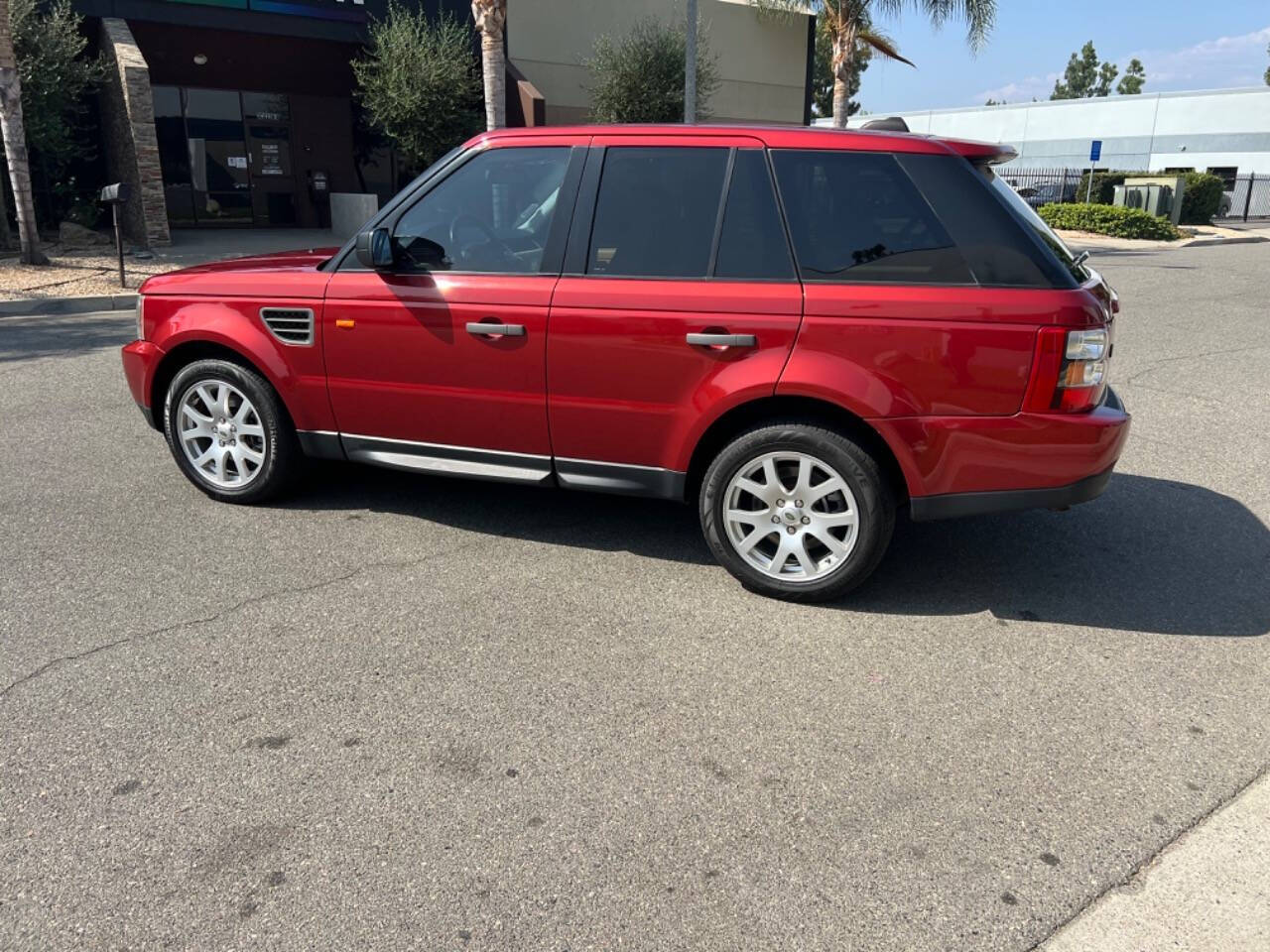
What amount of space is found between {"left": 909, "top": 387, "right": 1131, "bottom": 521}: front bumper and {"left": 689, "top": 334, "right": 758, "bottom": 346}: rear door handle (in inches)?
30.2

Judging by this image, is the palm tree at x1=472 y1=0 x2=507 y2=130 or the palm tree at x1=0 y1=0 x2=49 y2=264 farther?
the palm tree at x1=472 y1=0 x2=507 y2=130

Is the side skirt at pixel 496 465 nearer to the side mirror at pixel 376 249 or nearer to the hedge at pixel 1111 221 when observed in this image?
the side mirror at pixel 376 249

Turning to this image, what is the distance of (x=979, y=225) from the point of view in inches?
151

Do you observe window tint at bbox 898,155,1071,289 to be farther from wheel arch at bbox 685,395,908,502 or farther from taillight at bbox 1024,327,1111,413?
wheel arch at bbox 685,395,908,502

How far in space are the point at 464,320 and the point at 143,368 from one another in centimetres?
198

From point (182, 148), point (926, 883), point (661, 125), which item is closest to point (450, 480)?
point (661, 125)

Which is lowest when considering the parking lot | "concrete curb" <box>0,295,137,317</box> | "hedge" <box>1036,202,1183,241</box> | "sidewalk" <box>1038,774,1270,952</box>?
"sidewalk" <box>1038,774,1270,952</box>

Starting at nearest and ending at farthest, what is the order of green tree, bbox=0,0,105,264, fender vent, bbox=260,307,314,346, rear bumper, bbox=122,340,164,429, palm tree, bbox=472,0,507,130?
fender vent, bbox=260,307,314,346 → rear bumper, bbox=122,340,164,429 → green tree, bbox=0,0,105,264 → palm tree, bbox=472,0,507,130

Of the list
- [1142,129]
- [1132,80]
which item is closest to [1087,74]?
[1132,80]

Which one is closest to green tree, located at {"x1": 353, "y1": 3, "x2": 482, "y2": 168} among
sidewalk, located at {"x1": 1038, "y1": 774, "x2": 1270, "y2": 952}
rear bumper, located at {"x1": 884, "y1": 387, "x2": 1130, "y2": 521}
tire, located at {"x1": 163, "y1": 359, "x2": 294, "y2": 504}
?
tire, located at {"x1": 163, "y1": 359, "x2": 294, "y2": 504}

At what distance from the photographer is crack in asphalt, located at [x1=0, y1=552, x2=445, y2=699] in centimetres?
353

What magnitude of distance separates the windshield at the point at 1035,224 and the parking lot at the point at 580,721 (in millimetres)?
1342

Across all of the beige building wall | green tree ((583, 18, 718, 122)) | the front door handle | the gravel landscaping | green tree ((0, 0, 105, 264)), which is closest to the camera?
the front door handle

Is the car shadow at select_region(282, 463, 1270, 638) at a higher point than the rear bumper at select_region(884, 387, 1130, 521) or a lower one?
lower
